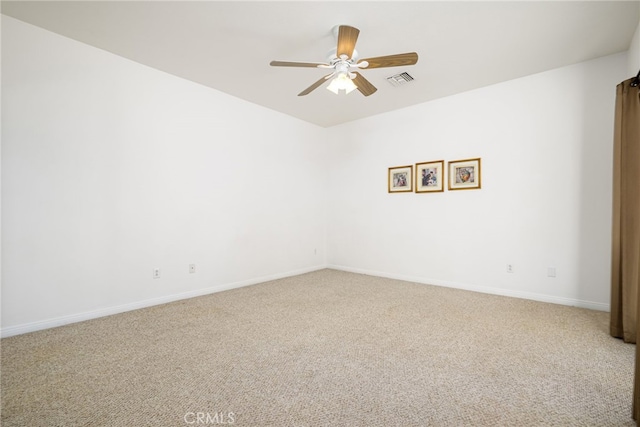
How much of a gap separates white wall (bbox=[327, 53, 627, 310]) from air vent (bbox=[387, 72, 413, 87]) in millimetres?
916

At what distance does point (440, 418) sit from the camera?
1.47 meters

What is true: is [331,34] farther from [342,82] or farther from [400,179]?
[400,179]

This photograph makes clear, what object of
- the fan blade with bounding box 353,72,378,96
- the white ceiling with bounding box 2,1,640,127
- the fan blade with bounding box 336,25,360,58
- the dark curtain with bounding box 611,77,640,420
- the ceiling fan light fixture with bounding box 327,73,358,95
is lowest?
the dark curtain with bounding box 611,77,640,420

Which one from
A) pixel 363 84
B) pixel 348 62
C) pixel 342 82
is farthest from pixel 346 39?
pixel 363 84

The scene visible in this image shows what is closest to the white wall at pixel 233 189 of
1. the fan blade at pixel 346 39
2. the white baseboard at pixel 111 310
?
the white baseboard at pixel 111 310

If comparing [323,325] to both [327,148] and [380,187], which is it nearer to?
[380,187]

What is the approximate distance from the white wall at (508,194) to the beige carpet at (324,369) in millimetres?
641

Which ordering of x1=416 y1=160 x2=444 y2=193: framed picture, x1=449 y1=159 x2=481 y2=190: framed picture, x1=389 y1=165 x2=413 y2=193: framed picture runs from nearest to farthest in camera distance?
x1=449 y1=159 x2=481 y2=190: framed picture → x1=416 y1=160 x2=444 y2=193: framed picture → x1=389 y1=165 x2=413 y2=193: framed picture

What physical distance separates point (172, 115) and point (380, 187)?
331cm

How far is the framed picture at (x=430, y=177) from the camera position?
425 centimetres

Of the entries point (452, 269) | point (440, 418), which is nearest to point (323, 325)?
point (440, 418)

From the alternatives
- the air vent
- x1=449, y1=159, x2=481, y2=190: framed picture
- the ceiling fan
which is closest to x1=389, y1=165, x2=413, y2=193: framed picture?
x1=449, y1=159, x2=481, y2=190: framed picture

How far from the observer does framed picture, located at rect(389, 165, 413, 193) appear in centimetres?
457

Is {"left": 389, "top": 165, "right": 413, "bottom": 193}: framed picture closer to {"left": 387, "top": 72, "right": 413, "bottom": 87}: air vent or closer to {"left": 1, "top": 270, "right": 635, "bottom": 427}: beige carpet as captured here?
{"left": 387, "top": 72, "right": 413, "bottom": 87}: air vent
